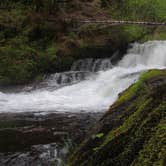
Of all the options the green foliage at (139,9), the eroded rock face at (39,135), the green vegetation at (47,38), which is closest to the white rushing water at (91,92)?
the eroded rock face at (39,135)

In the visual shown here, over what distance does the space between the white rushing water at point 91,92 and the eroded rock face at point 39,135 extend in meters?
1.10

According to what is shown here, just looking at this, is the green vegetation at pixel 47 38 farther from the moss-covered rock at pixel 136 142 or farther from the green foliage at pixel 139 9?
the moss-covered rock at pixel 136 142

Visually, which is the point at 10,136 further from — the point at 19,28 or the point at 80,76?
the point at 19,28

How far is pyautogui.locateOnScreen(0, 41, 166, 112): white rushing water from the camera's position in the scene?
11.4m

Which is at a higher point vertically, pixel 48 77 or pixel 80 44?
pixel 80 44

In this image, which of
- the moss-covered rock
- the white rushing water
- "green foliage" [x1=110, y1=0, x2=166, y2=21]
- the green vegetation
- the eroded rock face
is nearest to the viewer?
the moss-covered rock

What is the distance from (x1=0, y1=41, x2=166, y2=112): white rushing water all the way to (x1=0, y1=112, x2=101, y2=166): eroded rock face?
110cm

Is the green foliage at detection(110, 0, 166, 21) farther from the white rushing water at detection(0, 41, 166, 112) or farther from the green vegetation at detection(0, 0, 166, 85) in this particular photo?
the white rushing water at detection(0, 41, 166, 112)

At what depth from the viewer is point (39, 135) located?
7.95 meters

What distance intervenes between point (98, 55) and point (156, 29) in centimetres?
526

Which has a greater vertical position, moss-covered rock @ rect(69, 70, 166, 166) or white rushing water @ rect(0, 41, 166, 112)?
moss-covered rock @ rect(69, 70, 166, 166)

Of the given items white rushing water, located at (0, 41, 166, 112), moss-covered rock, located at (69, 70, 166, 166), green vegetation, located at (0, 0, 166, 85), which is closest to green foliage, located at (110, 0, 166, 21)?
green vegetation, located at (0, 0, 166, 85)

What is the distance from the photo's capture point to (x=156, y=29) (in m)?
21.0

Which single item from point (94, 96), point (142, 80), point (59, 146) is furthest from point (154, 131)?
point (94, 96)
